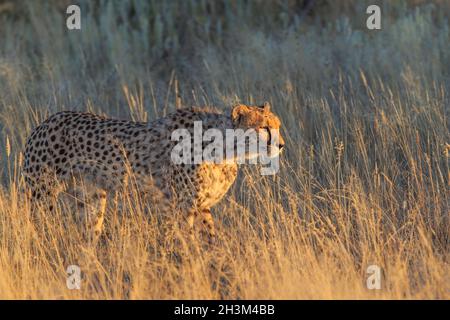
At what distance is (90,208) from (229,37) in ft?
11.1

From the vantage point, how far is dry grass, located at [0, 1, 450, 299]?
4.12 meters

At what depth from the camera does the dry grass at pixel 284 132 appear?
4.12 m

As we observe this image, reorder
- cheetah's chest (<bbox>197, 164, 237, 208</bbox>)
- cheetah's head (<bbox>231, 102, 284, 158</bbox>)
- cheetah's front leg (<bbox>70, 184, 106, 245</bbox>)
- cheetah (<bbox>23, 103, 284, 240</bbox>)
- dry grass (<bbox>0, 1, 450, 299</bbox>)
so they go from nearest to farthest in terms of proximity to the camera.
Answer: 1. dry grass (<bbox>0, 1, 450, 299</bbox>)
2. cheetah's head (<bbox>231, 102, 284, 158</bbox>)
3. cheetah's chest (<bbox>197, 164, 237, 208</bbox>)
4. cheetah (<bbox>23, 103, 284, 240</bbox>)
5. cheetah's front leg (<bbox>70, 184, 106, 245</bbox>)

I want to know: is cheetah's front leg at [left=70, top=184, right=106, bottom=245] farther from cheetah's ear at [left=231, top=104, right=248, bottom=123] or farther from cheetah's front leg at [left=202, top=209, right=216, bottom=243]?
cheetah's ear at [left=231, top=104, right=248, bottom=123]

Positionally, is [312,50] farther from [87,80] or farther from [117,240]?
[117,240]

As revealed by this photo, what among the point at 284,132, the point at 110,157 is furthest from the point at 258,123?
the point at 284,132

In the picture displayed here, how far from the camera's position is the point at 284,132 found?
19.8 feet

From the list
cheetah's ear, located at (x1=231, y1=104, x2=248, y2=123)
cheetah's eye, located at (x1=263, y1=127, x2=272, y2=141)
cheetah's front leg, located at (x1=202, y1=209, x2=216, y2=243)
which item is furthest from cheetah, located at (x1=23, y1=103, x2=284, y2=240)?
cheetah's eye, located at (x1=263, y1=127, x2=272, y2=141)

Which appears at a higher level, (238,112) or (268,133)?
(238,112)

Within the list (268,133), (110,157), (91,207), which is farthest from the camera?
(91,207)

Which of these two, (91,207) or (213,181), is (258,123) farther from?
(91,207)

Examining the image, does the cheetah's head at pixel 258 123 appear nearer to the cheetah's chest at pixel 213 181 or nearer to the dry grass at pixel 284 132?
the cheetah's chest at pixel 213 181

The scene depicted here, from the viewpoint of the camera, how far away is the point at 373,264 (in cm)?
423
